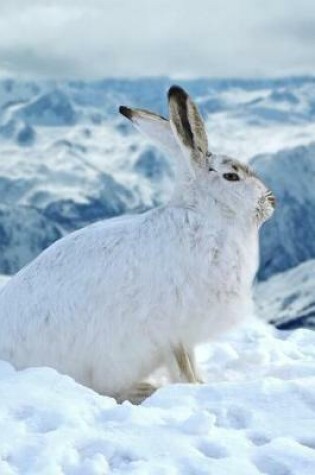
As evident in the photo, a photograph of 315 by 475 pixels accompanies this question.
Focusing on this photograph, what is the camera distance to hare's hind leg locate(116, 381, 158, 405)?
726cm

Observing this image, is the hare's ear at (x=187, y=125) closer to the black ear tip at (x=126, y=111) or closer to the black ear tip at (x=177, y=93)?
the black ear tip at (x=177, y=93)

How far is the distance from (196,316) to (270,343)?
2.49m

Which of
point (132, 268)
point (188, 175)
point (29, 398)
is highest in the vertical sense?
point (188, 175)

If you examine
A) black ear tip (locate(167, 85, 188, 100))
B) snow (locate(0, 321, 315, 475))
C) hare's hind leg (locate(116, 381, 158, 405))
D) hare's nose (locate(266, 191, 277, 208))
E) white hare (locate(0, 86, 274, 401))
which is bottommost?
hare's hind leg (locate(116, 381, 158, 405))

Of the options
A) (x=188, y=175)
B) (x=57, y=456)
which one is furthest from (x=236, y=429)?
(x=188, y=175)

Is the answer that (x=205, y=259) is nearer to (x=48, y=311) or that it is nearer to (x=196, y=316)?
(x=196, y=316)

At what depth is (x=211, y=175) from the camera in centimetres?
761

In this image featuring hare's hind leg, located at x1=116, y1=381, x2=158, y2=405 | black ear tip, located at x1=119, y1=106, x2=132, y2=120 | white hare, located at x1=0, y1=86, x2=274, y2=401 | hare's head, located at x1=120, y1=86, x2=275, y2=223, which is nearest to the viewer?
white hare, located at x1=0, y1=86, x2=274, y2=401

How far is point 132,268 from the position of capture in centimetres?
719

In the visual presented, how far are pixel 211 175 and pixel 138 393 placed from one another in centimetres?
179

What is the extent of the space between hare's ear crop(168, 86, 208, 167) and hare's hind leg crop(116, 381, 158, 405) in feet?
5.85

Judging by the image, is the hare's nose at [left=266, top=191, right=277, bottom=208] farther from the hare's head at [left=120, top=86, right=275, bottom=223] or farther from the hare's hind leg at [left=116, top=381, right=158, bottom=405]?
the hare's hind leg at [left=116, top=381, right=158, bottom=405]

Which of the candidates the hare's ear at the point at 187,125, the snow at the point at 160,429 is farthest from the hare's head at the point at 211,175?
the snow at the point at 160,429

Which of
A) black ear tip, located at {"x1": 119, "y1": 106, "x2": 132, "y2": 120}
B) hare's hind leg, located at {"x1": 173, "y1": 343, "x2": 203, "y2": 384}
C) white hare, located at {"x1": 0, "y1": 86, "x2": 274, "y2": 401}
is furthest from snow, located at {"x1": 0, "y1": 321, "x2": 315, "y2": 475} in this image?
black ear tip, located at {"x1": 119, "y1": 106, "x2": 132, "y2": 120}
